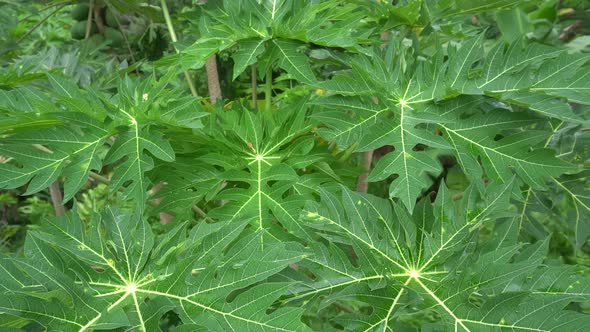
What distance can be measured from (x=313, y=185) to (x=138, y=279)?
0.28 meters

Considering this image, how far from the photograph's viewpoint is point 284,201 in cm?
86

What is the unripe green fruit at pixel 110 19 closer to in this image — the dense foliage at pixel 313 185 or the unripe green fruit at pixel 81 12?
the unripe green fruit at pixel 81 12

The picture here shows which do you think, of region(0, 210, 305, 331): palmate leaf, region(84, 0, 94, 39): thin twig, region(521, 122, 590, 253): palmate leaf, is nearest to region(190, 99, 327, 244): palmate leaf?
region(0, 210, 305, 331): palmate leaf

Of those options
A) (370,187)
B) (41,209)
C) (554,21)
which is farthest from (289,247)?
(41,209)

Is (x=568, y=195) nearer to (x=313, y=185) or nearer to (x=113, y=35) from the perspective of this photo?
(x=313, y=185)

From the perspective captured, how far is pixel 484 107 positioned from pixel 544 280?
0.33 m

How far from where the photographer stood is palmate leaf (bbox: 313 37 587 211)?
808mm

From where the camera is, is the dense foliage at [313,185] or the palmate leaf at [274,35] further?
the palmate leaf at [274,35]

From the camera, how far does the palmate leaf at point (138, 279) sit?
0.63m

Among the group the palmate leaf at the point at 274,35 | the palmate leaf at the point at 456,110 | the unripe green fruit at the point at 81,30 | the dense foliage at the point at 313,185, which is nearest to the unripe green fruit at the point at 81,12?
the unripe green fruit at the point at 81,30

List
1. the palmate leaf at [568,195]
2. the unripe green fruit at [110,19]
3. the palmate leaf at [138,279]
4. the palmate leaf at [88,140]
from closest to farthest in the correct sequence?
the palmate leaf at [138,279]
the palmate leaf at [88,140]
the palmate leaf at [568,195]
the unripe green fruit at [110,19]

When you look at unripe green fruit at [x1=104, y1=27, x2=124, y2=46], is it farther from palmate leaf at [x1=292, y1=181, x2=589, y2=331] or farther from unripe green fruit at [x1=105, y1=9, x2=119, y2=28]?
palmate leaf at [x1=292, y1=181, x2=589, y2=331]

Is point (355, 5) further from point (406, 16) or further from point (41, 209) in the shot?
point (41, 209)

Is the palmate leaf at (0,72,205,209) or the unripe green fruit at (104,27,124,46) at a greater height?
the palmate leaf at (0,72,205,209)
